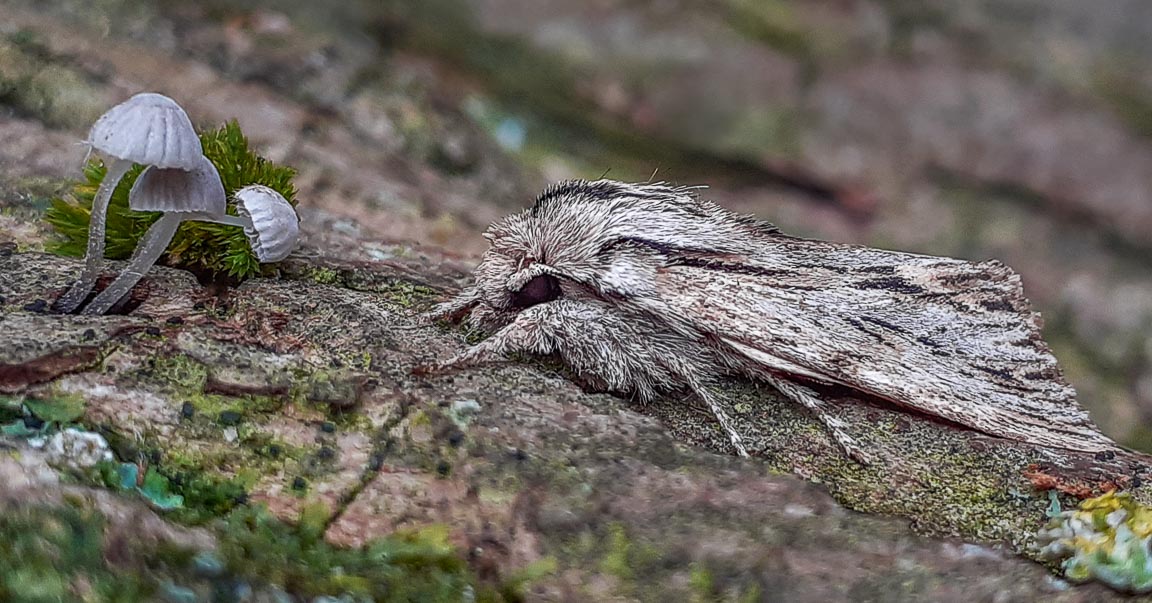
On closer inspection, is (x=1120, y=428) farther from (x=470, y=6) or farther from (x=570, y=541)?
(x=470, y=6)

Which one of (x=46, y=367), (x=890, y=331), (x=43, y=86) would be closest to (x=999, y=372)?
(x=890, y=331)

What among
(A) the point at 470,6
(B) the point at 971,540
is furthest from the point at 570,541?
Result: (A) the point at 470,6

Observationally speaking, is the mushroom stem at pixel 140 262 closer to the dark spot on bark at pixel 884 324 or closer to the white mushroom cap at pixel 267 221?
the white mushroom cap at pixel 267 221

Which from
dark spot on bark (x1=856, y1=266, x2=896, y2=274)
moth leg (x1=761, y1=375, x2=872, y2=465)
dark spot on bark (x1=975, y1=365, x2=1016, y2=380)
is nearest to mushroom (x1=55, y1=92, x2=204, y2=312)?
moth leg (x1=761, y1=375, x2=872, y2=465)

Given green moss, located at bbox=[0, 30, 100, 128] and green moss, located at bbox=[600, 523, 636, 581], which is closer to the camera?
green moss, located at bbox=[600, 523, 636, 581]

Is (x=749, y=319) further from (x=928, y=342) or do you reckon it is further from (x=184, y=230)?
(x=184, y=230)

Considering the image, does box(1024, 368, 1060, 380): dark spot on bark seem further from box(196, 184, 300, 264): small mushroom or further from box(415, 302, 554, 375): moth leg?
box(196, 184, 300, 264): small mushroom
